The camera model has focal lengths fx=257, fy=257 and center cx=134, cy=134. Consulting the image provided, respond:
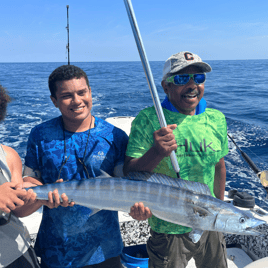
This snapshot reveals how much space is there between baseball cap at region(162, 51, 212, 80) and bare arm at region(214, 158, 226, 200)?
0.79 meters

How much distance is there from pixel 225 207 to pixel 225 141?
63 centimetres

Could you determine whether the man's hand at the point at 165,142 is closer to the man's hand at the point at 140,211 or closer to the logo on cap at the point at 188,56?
the man's hand at the point at 140,211

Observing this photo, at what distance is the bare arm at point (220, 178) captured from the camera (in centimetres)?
214

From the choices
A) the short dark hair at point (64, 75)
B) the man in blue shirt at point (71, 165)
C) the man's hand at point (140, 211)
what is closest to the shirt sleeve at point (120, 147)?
the man in blue shirt at point (71, 165)

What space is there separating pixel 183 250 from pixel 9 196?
4.26 feet

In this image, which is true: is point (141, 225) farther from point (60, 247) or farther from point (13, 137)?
point (13, 137)

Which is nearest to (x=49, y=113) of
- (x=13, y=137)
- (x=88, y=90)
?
(x=13, y=137)

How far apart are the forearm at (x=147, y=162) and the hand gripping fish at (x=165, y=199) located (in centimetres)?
6

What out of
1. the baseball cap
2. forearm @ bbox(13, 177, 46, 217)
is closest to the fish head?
the baseball cap

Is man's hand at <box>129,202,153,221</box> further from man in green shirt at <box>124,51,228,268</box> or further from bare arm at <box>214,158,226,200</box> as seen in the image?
bare arm at <box>214,158,226,200</box>

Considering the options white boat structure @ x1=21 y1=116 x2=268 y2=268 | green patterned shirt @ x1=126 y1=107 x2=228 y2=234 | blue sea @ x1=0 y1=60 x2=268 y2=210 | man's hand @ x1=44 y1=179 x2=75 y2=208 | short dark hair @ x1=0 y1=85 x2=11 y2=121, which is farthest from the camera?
blue sea @ x1=0 y1=60 x2=268 y2=210

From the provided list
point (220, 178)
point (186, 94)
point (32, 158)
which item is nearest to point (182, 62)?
point (186, 94)

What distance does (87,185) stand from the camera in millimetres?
1691

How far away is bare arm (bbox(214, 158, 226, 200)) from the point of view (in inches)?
84.3
